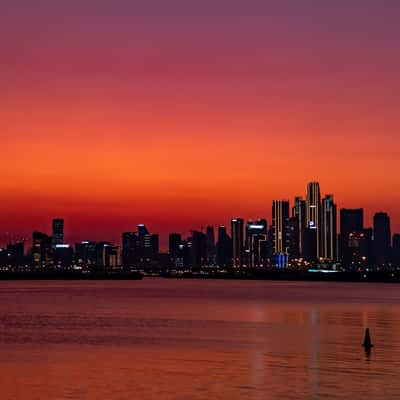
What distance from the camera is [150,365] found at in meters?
46.8

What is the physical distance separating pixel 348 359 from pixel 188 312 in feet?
181

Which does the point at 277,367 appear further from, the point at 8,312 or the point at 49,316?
the point at 8,312

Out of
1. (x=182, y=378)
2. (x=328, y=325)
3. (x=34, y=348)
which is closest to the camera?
(x=182, y=378)

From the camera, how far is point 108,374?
43.1 meters

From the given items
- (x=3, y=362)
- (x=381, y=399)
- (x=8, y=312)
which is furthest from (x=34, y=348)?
(x=8, y=312)

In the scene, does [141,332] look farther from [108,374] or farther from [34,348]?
[108,374]

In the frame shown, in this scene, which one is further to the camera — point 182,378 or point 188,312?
point 188,312

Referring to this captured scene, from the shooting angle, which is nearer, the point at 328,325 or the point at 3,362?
the point at 3,362

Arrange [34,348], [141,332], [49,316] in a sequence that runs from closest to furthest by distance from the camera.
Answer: [34,348] → [141,332] → [49,316]

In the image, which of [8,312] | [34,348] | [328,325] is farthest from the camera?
[8,312]

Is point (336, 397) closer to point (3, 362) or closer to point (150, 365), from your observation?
point (150, 365)

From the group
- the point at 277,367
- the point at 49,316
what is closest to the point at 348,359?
the point at 277,367

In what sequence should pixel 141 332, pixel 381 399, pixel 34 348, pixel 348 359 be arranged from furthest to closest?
pixel 141 332 < pixel 34 348 < pixel 348 359 < pixel 381 399

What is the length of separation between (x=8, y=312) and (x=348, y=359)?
60.5 metres
